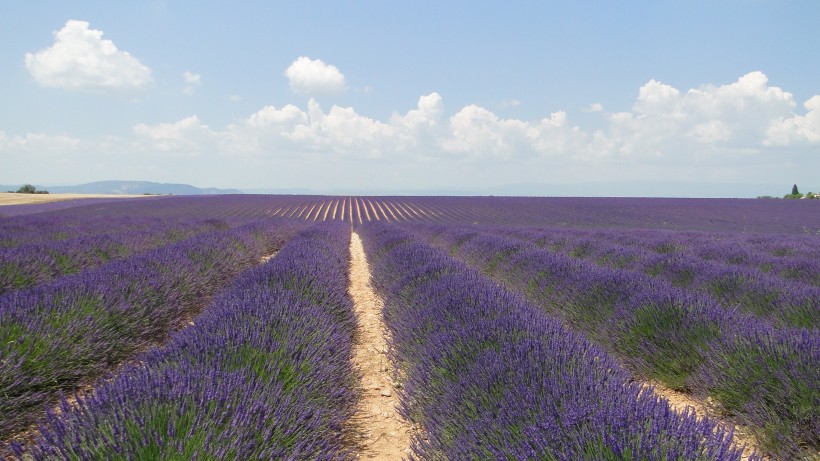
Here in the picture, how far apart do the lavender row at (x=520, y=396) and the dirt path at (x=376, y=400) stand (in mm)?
147

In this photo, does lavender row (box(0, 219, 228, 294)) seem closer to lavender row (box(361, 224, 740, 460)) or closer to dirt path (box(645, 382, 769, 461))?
lavender row (box(361, 224, 740, 460))

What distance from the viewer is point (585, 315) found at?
13.8 ft

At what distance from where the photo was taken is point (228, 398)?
5.69 feet

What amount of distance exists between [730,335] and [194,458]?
3200 millimetres

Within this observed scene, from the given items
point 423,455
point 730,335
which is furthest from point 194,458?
point 730,335

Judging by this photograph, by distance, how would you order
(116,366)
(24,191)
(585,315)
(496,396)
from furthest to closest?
(24,191) < (585,315) < (116,366) < (496,396)

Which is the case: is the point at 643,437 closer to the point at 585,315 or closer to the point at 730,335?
the point at 730,335

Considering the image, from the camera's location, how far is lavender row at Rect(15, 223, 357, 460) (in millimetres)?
1467

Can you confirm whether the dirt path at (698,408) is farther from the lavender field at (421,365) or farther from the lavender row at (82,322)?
the lavender row at (82,322)

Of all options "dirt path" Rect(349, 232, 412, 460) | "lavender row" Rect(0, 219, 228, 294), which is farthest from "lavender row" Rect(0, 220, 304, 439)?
"dirt path" Rect(349, 232, 412, 460)

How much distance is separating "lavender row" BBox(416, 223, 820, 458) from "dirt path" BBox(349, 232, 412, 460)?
1823 millimetres

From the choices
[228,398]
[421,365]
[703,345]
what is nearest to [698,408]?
[703,345]

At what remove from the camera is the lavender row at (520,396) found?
1.43m

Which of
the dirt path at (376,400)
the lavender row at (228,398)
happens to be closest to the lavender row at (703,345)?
the dirt path at (376,400)
